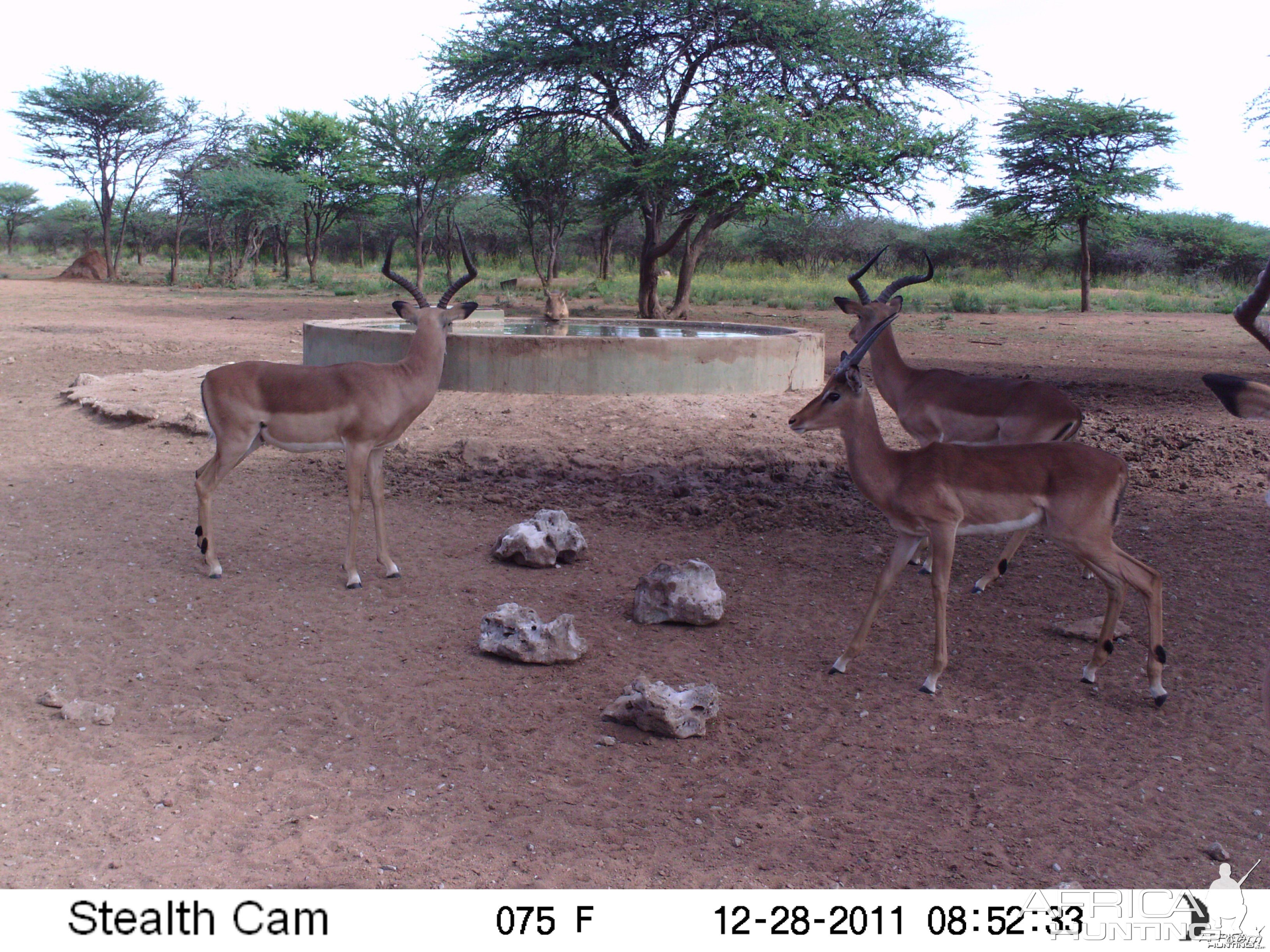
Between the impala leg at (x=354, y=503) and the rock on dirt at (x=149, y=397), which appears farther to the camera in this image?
the rock on dirt at (x=149, y=397)

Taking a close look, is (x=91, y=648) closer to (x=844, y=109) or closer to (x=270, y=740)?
(x=270, y=740)

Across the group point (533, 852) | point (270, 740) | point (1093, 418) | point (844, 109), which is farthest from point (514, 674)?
point (844, 109)

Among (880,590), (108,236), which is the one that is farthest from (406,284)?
(108,236)

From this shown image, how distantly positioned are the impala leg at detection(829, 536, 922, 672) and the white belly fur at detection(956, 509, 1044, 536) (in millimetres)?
228

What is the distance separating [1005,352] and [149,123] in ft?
106

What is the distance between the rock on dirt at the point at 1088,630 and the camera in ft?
16.5

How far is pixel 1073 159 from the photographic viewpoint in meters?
27.3

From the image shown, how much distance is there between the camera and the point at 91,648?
462 centimetres

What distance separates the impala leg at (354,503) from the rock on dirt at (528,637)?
1.17 metres

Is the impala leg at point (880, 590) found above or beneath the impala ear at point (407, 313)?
beneath

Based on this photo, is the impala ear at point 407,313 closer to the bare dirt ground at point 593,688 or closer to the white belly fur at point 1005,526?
the bare dirt ground at point 593,688

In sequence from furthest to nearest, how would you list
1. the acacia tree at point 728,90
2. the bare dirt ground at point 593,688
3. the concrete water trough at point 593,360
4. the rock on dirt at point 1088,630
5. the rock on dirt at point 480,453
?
the acacia tree at point 728,90, the concrete water trough at point 593,360, the rock on dirt at point 480,453, the rock on dirt at point 1088,630, the bare dirt ground at point 593,688

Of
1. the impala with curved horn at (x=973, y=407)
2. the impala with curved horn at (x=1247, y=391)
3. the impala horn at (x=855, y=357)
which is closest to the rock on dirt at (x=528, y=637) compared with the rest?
the impala horn at (x=855, y=357)

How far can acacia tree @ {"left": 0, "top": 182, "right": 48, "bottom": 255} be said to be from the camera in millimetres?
52219
